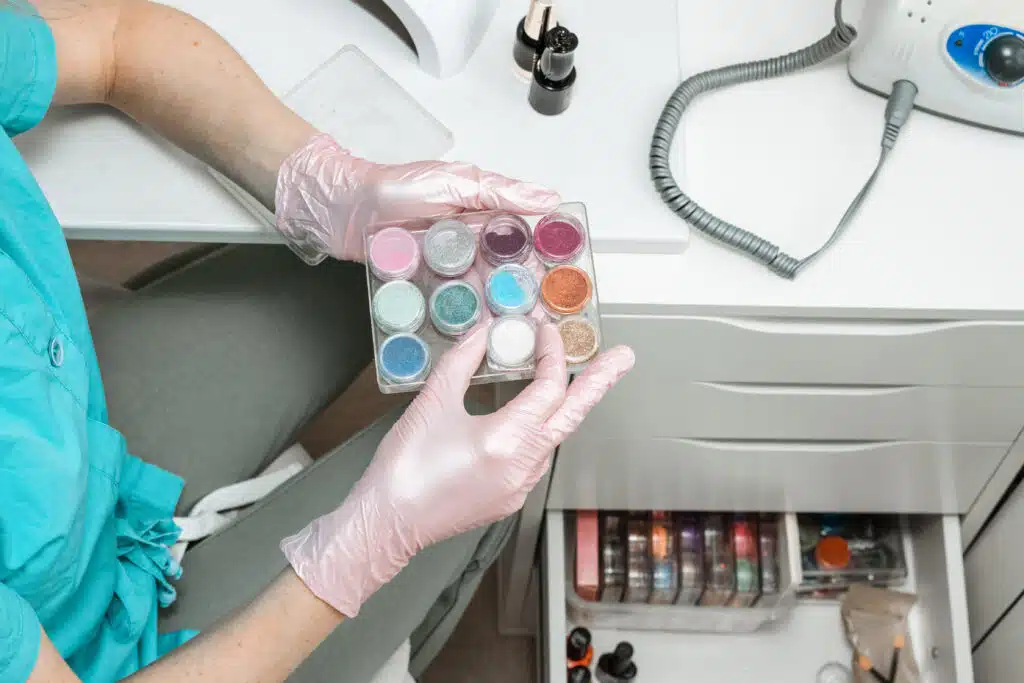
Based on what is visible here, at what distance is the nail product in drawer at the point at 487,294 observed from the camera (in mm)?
863

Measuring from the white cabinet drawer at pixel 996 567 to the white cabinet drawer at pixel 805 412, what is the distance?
0.57 ft

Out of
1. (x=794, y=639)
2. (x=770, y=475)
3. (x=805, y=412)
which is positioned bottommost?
(x=794, y=639)

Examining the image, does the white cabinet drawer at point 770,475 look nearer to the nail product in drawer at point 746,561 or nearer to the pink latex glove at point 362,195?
the nail product in drawer at point 746,561

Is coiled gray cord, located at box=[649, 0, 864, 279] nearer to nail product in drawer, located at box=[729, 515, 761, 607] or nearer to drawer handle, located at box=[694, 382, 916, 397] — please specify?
drawer handle, located at box=[694, 382, 916, 397]

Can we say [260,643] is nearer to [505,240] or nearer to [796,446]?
[505,240]

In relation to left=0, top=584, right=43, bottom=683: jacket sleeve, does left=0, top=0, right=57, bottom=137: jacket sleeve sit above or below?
above

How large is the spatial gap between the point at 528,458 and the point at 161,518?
1.27ft

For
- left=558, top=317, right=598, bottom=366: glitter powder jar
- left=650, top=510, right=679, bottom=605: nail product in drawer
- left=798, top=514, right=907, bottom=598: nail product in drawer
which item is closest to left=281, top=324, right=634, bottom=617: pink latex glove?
left=558, top=317, right=598, bottom=366: glitter powder jar

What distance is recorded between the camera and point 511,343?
0.87 metres

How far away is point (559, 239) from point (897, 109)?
367 millimetres

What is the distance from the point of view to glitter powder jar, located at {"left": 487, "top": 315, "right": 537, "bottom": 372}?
86 cm

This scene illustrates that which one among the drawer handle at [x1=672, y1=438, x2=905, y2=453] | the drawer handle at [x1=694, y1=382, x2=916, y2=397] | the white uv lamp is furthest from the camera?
the drawer handle at [x1=672, y1=438, x2=905, y2=453]

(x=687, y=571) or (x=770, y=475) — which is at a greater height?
(x=770, y=475)

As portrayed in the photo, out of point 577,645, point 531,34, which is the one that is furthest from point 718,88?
point 577,645
